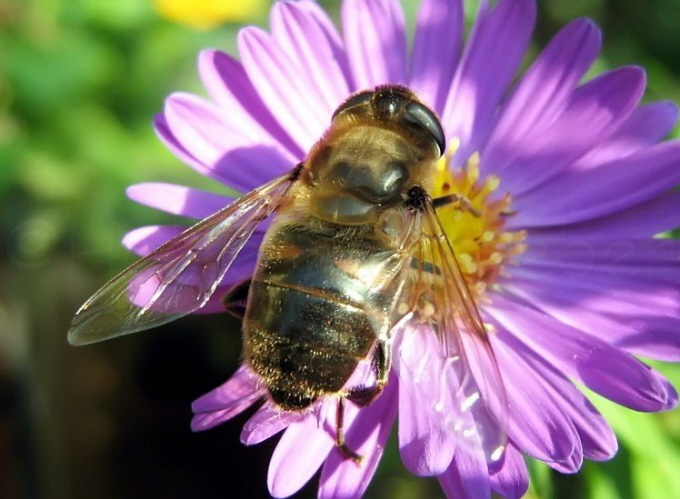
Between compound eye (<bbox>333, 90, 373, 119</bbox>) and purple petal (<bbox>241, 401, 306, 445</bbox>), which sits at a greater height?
compound eye (<bbox>333, 90, 373, 119</bbox>)

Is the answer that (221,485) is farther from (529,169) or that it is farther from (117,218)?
(529,169)

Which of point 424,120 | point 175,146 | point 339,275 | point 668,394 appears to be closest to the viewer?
point 339,275

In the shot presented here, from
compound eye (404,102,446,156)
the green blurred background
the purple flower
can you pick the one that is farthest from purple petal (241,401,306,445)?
the green blurred background

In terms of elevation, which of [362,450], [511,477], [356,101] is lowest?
[511,477]

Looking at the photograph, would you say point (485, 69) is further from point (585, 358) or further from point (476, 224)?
point (585, 358)

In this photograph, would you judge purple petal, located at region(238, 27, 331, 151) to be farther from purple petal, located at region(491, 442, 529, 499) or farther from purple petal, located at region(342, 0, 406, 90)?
purple petal, located at region(491, 442, 529, 499)

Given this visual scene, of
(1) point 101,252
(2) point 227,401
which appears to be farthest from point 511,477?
(1) point 101,252

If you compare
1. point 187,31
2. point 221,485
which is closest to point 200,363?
point 221,485
